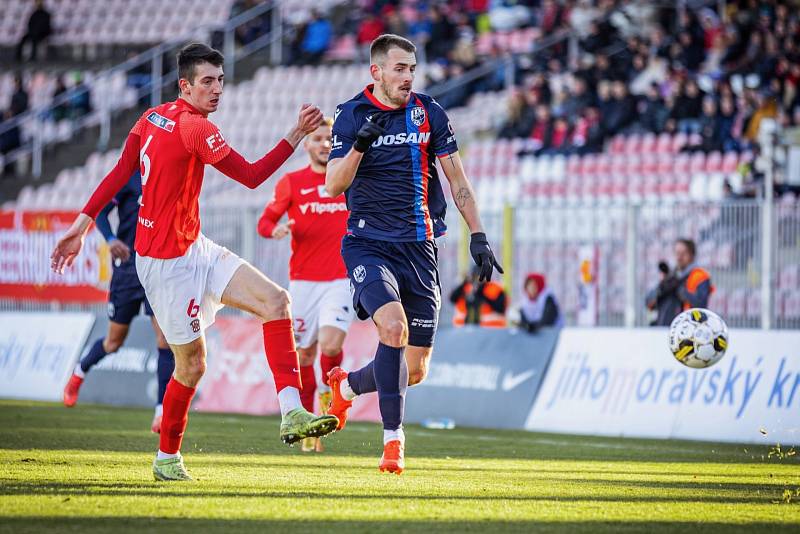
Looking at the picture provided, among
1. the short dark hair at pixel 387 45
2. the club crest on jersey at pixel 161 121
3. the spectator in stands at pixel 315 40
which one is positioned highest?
the spectator in stands at pixel 315 40

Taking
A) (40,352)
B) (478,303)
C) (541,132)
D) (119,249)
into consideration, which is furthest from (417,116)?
(541,132)

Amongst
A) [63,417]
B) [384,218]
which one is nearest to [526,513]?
[384,218]

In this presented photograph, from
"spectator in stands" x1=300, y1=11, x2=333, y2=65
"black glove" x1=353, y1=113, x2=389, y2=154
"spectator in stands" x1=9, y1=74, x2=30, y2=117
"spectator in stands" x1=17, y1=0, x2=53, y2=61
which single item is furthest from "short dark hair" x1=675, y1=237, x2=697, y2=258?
"spectator in stands" x1=17, y1=0, x2=53, y2=61

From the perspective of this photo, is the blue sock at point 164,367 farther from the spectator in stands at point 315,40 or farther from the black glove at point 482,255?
the spectator in stands at point 315,40

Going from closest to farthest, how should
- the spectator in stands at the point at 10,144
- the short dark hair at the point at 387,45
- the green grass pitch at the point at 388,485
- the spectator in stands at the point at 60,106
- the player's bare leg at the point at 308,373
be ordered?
the green grass pitch at the point at 388,485, the short dark hair at the point at 387,45, the player's bare leg at the point at 308,373, the spectator in stands at the point at 10,144, the spectator in stands at the point at 60,106

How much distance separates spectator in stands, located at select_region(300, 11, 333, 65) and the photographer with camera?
15.1 metres

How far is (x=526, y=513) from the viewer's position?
23.8 feet

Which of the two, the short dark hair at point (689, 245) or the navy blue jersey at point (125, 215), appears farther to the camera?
the short dark hair at point (689, 245)

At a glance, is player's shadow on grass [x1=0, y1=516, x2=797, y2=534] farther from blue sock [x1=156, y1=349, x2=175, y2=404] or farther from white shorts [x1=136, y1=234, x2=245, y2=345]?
blue sock [x1=156, y1=349, x2=175, y2=404]

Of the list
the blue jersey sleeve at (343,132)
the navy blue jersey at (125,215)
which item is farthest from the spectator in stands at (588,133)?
the blue jersey sleeve at (343,132)

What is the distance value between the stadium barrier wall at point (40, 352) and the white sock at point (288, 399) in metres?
10.8

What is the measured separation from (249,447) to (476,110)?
1526 cm

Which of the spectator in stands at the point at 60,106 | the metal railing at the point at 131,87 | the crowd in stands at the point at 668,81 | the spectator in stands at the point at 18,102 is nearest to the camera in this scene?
the crowd in stands at the point at 668,81

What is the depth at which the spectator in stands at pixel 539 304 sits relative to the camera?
55.2 ft
